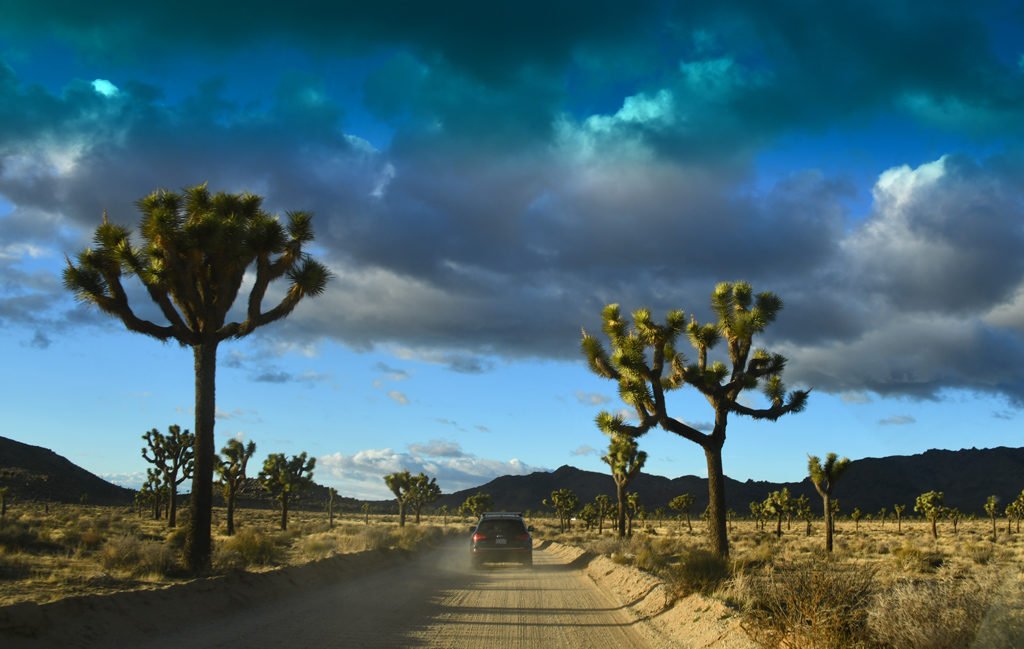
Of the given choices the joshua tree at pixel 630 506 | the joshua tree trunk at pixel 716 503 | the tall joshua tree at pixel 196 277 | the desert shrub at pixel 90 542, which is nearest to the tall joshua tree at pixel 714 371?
the joshua tree trunk at pixel 716 503

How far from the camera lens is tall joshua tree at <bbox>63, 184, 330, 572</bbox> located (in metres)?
14.5

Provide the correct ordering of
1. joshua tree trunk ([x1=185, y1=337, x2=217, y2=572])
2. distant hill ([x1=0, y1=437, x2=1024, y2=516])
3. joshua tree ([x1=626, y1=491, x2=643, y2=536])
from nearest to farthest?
joshua tree trunk ([x1=185, y1=337, x2=217, y2=572]) → joshua tree ([x1=626, y1=491, x2=643, y2=536]) → distant hill ([x1=0, y1=437, x2=1024, y2=516])

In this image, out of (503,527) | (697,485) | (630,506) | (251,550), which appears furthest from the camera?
(697,485)

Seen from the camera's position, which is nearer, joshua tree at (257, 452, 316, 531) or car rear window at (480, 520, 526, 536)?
car rear window at (480, 520, 526, 536)

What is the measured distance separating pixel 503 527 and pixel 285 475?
3435 cm

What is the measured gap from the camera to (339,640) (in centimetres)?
870

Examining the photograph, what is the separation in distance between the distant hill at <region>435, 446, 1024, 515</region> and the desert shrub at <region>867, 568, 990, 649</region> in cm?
13824

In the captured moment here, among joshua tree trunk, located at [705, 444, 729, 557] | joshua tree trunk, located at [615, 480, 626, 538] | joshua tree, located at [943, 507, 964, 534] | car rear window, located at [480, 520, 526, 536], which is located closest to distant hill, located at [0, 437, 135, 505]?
joshua tree trunk, located at [615, 480, 626, 538]

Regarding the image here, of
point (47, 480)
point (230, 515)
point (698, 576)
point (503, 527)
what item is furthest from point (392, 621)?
point (47, 480)

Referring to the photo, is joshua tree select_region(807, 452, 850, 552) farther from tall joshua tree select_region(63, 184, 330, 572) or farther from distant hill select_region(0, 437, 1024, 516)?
distant hill select_region(0, 437, 1024, 516)

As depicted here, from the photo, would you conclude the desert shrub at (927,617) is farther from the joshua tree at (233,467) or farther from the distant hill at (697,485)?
the distant hill at (697,485)

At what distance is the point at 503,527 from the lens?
66.3 feet

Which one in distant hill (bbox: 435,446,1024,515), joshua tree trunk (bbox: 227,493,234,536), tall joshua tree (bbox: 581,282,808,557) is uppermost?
tall joshua tree (bbox: 581,282,808,557)

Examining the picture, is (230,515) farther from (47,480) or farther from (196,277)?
(47,480)
